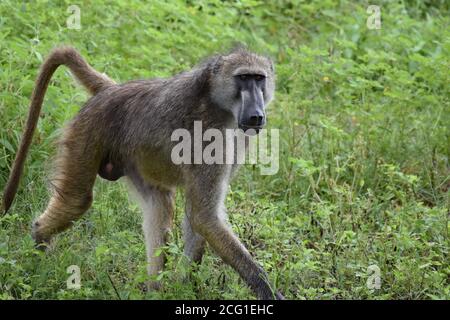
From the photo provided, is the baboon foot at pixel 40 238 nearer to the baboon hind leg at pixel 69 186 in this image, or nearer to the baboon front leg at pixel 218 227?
the baboon hind leg at pixel 69 186

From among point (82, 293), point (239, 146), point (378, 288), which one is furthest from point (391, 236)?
point (82, 293)

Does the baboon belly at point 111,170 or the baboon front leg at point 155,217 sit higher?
the baboon belly at point 111,170

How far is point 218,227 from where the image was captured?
4668mm

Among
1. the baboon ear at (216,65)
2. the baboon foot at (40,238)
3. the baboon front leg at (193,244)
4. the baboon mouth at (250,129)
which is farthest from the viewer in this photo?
the baboon foot at (40,238)

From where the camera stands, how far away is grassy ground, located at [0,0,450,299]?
487 cm

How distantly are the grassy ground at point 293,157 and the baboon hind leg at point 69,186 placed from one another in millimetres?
110

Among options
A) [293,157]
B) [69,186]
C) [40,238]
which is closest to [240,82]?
[69,186]

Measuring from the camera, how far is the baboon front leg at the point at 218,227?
4559 millimetres

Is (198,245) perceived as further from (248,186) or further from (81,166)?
(248,186)

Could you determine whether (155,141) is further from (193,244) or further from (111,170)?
(193,244)

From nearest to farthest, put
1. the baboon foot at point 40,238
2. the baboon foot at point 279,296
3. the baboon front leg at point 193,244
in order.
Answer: the baboon foot at point 279,296, the baboon front leg at point 193,244, the baboon foot at point 40,238

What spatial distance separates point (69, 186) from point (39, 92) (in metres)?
0.57

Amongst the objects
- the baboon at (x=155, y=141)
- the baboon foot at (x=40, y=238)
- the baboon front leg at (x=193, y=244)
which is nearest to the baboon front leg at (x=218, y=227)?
the baboon at (x=155, y=141)

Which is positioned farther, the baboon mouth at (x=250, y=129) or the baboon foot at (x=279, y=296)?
the baboon mouth at (x=250, y=129)
